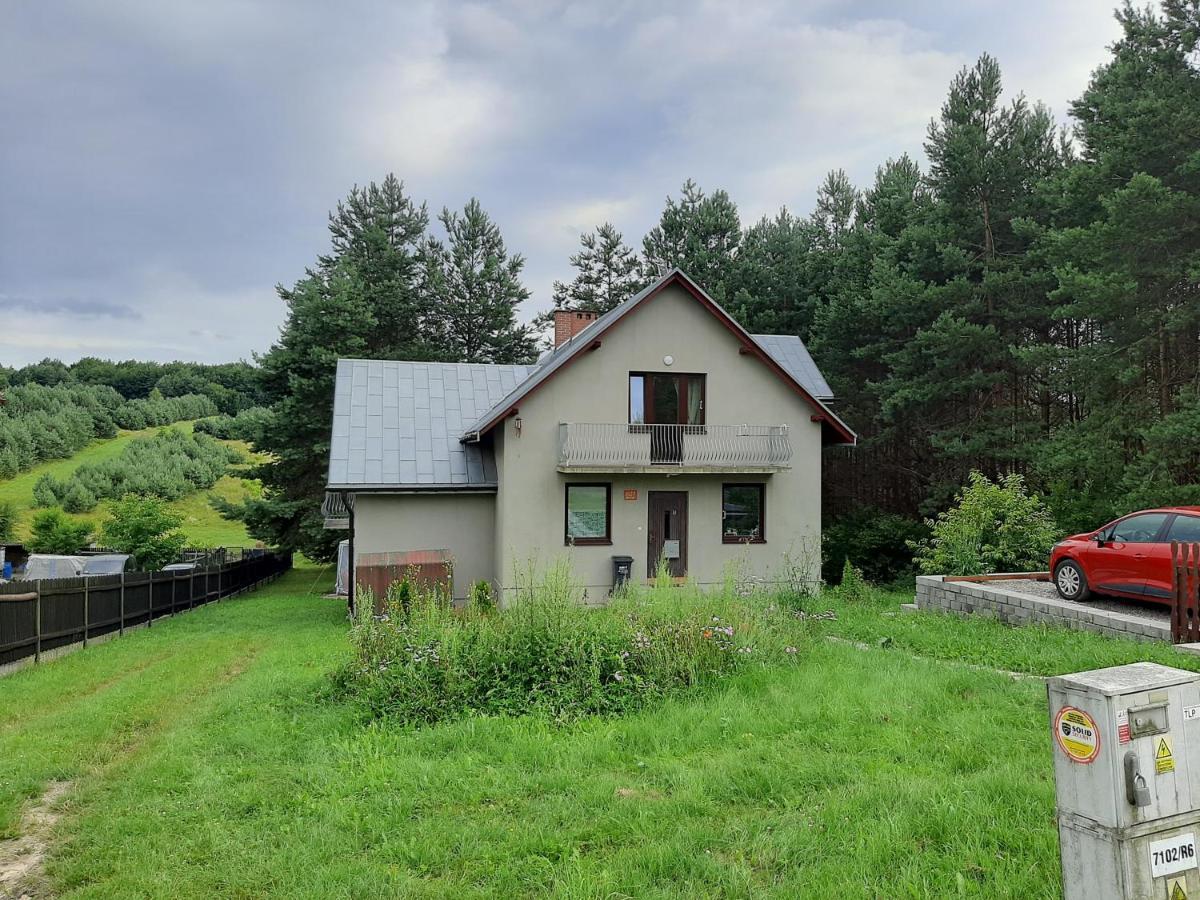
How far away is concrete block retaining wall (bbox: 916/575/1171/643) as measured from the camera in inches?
364

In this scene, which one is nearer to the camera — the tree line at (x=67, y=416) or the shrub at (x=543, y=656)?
the shrub at (x=543, y=656)

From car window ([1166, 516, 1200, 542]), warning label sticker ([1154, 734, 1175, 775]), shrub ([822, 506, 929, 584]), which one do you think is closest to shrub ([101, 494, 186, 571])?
shrub ([822, 506, 929, 584])

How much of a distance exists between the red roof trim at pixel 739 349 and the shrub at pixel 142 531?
16.4 meters

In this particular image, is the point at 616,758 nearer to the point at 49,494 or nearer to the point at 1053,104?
the point at 1053,104

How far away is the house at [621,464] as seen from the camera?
1725 centimetres

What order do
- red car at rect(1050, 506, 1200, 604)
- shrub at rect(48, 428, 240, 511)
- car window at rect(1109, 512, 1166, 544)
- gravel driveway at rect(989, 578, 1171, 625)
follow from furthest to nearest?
1. shrub at rect(48, 428, 240, 511)
2. car window at rect(1109, 512, 1166, 544)
3. gravel driveway at rect(989, 578, 1171, 625)
4. red car at rect(1050, 506, 1200, 604)

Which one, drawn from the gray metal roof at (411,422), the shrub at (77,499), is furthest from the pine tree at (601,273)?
the shrub at (77,499)

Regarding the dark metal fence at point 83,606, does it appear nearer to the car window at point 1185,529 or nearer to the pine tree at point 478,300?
the car window at point 1185,529

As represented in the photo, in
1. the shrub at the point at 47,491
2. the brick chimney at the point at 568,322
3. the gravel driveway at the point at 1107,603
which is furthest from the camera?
the shrub at the point at 47,491

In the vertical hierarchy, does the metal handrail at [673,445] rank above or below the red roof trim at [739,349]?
below

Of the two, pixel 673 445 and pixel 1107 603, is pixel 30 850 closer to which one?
pixel 1107 603

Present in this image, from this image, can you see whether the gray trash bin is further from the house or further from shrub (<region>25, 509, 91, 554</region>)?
shrub (<region>25, 509, 91, 554</region>)

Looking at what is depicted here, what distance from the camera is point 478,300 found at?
35.8 meters

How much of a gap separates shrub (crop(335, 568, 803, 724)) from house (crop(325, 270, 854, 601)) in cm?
862
